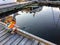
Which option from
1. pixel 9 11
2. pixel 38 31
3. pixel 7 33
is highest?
pixel 7 33

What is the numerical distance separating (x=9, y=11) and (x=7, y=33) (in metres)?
12.2

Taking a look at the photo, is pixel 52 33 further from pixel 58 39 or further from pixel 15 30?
pixel 15 30

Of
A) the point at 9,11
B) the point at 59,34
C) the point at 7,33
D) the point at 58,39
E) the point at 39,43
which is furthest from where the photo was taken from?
the point at 9,11

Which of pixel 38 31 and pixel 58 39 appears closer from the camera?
pixel 58 39

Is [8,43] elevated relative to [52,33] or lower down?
elevated

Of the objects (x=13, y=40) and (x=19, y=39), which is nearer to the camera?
(x=13, y=40)

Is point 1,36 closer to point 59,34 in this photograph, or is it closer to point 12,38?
point 12,38

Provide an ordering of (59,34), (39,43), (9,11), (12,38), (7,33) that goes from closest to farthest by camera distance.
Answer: (39,43) → (12,38) → (7,33) → (59,34) → (9,11)

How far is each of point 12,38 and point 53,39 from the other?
9.90 feet

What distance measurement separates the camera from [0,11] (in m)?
16.0

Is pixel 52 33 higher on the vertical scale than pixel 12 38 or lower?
lower

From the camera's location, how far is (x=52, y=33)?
879cm

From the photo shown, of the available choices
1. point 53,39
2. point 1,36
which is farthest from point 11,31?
point 53,39

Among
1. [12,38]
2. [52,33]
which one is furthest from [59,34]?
[12,38]
